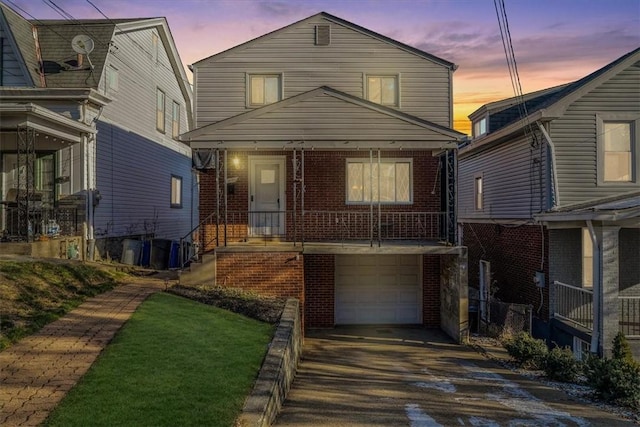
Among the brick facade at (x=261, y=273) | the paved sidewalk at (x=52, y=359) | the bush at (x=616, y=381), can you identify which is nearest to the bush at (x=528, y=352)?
the bush at (x=616, y=381)

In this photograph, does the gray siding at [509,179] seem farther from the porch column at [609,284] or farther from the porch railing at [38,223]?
the porch railing at [38,223]

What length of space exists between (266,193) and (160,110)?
953 centimetres

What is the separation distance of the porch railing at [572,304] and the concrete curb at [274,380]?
284 inches

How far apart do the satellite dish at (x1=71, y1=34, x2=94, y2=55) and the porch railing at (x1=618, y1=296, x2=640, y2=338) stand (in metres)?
16.8

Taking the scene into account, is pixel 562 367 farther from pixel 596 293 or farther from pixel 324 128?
pixel 324 128

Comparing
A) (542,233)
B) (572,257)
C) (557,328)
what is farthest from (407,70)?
(557,328)

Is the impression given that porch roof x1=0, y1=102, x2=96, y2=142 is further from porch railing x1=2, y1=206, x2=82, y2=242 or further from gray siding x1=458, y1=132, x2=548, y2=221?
gray siding x1=458, y1=132, x2=548, y2=221

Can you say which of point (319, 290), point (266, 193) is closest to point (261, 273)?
point (319, 290)

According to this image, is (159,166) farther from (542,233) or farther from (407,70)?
(542,233)

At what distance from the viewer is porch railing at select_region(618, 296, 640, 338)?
11531 mm

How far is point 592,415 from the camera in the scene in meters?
7.35

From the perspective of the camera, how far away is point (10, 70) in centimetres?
1498

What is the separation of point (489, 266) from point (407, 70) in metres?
7.22

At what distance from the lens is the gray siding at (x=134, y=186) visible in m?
16.3
